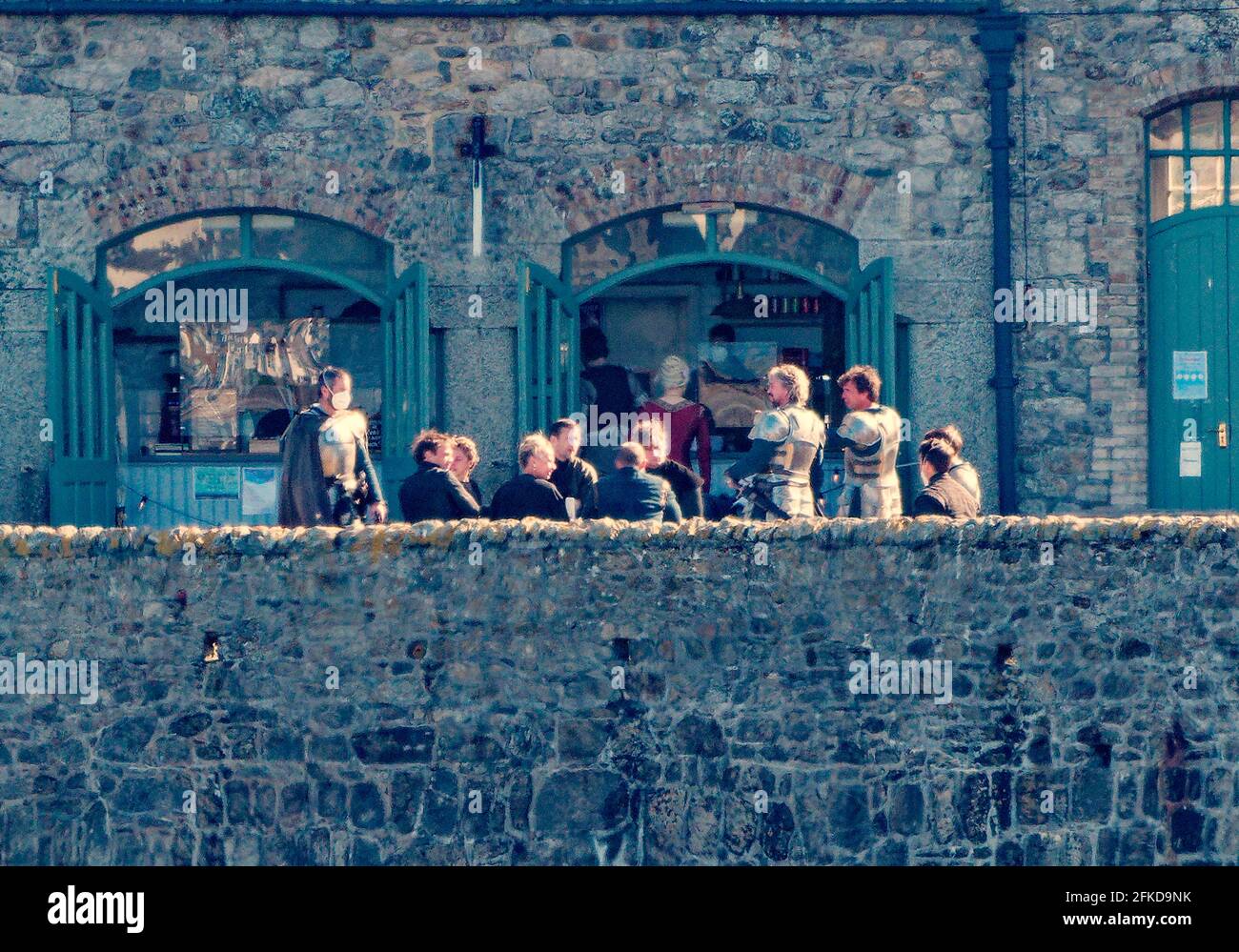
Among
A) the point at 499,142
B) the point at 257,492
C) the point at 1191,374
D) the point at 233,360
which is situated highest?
the point at 499,142

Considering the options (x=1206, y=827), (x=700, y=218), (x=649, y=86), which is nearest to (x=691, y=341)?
(x=700, y=218)

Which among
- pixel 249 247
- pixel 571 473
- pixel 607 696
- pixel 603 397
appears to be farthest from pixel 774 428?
pixel 249 247

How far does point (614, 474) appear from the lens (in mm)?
11266

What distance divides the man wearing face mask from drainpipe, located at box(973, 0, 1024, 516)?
463 cm

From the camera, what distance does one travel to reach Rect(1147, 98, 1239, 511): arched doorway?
1441cm

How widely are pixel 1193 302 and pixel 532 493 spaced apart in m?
A: 5.61

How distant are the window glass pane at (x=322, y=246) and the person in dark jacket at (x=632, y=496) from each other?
153 inches

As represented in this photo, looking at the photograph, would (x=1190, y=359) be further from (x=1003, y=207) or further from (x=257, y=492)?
(x=257, y=492)

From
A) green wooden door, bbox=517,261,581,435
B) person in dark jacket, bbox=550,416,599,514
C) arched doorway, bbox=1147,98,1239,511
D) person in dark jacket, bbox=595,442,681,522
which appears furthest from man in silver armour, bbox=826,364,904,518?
arched doorway, bbox=1147,98,1239,511

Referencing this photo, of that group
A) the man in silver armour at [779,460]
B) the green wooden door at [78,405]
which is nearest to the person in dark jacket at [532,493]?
the man in silver armour at [779,460]

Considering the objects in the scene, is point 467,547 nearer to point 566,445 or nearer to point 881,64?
point 566,445

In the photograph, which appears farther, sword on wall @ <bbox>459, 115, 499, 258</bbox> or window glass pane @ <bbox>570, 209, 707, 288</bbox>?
window glass pane @ <bbox>570, 209, 707, 288</bbox>

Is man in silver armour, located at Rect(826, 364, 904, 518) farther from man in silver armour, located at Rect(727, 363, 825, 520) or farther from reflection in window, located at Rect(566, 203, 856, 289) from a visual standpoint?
reflection in window, located at Rect(566, 203, 856, 289)

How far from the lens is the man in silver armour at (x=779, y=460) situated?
11445 millimetres
